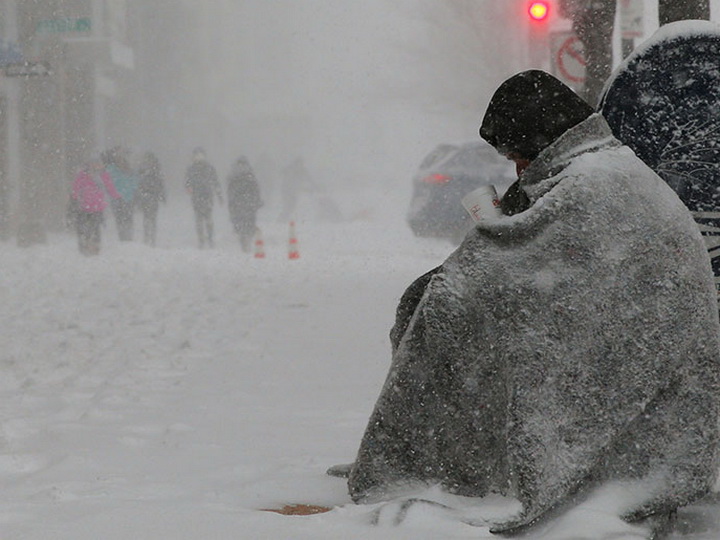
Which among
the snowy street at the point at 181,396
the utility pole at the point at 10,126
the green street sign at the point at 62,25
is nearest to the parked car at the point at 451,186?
the snowy street at the point at 181,396

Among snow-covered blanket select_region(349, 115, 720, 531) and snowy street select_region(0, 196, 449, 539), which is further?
snowy street select_region(0, 196, 449, 539)

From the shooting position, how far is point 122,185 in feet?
77.0

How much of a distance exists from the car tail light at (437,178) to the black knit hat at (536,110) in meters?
16.1

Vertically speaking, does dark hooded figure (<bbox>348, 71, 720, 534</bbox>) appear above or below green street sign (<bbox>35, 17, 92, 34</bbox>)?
below

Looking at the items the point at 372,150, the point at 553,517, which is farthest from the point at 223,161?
the point at 553,517

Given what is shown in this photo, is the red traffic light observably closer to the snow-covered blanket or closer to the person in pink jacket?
the snow-covered blanket

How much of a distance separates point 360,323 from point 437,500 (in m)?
6.97

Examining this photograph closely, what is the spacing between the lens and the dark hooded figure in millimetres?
3635

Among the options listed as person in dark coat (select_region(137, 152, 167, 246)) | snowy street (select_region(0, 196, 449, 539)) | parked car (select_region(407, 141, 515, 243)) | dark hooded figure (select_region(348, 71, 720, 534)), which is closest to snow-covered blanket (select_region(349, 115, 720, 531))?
dark hooded figure (select_region(348, 71, 720, 534))

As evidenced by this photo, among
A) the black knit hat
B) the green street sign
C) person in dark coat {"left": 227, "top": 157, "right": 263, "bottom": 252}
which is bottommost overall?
person in dark coat {"left": 227, "top": 157, "right": 263, "bottom": 252}

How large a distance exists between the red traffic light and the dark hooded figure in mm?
9212

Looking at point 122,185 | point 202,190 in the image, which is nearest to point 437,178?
point 202,190

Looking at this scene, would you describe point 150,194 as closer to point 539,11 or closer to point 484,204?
point 539,11

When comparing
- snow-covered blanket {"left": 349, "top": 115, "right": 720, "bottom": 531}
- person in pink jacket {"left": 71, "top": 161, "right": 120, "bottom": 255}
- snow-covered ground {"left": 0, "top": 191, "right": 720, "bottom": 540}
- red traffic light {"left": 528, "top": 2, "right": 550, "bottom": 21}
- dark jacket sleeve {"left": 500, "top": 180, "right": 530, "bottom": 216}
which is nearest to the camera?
snow-covered blanket {"left": 349, "top": 115, "right": 720, "bottom": 531}
